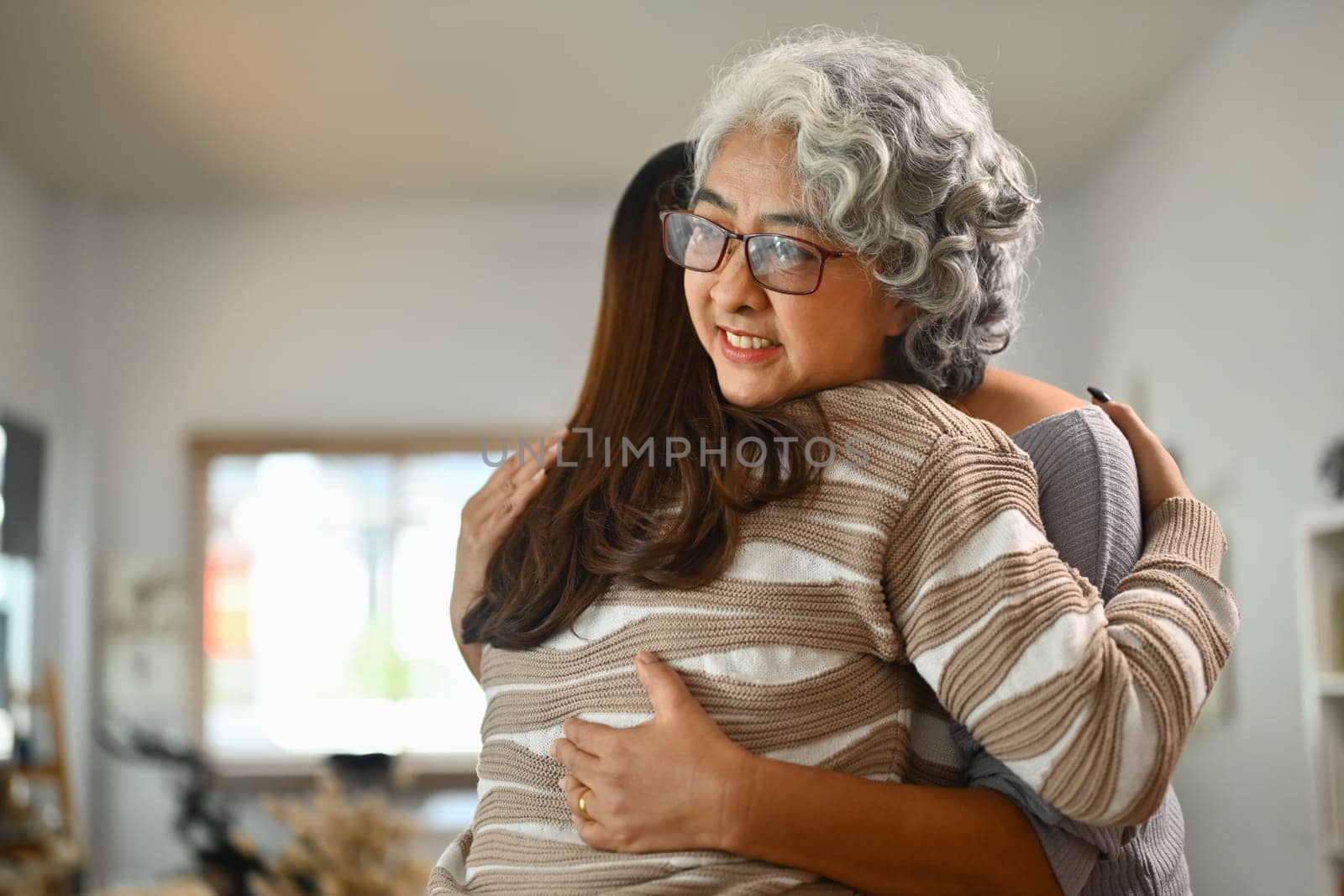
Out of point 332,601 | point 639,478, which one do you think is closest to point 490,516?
point 639,478

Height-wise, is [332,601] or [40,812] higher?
[332,601]

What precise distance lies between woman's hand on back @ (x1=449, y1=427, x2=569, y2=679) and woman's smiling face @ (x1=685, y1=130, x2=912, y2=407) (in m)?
0.15

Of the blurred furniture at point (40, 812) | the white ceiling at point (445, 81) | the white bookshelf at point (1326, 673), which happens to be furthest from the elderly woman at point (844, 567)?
the blurred furniture at point (40, 812)

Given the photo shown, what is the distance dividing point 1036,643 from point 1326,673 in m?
1.80

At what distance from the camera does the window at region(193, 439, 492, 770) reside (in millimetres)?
4492

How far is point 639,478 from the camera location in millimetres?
753

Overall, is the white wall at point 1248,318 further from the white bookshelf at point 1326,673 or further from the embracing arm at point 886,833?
the embracing arm at point 886,833

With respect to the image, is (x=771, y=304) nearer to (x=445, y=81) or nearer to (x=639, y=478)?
(x=639, y=478)

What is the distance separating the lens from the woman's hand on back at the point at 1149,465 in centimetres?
81

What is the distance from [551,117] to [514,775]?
110 inches

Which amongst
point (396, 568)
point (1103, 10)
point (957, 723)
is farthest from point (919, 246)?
point (396, 568)

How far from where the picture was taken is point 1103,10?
8.31 ft

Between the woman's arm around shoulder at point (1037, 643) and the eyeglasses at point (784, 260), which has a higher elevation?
the eyeglasses at point (784, 260)

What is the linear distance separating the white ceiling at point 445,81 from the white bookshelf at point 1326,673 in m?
0.78
